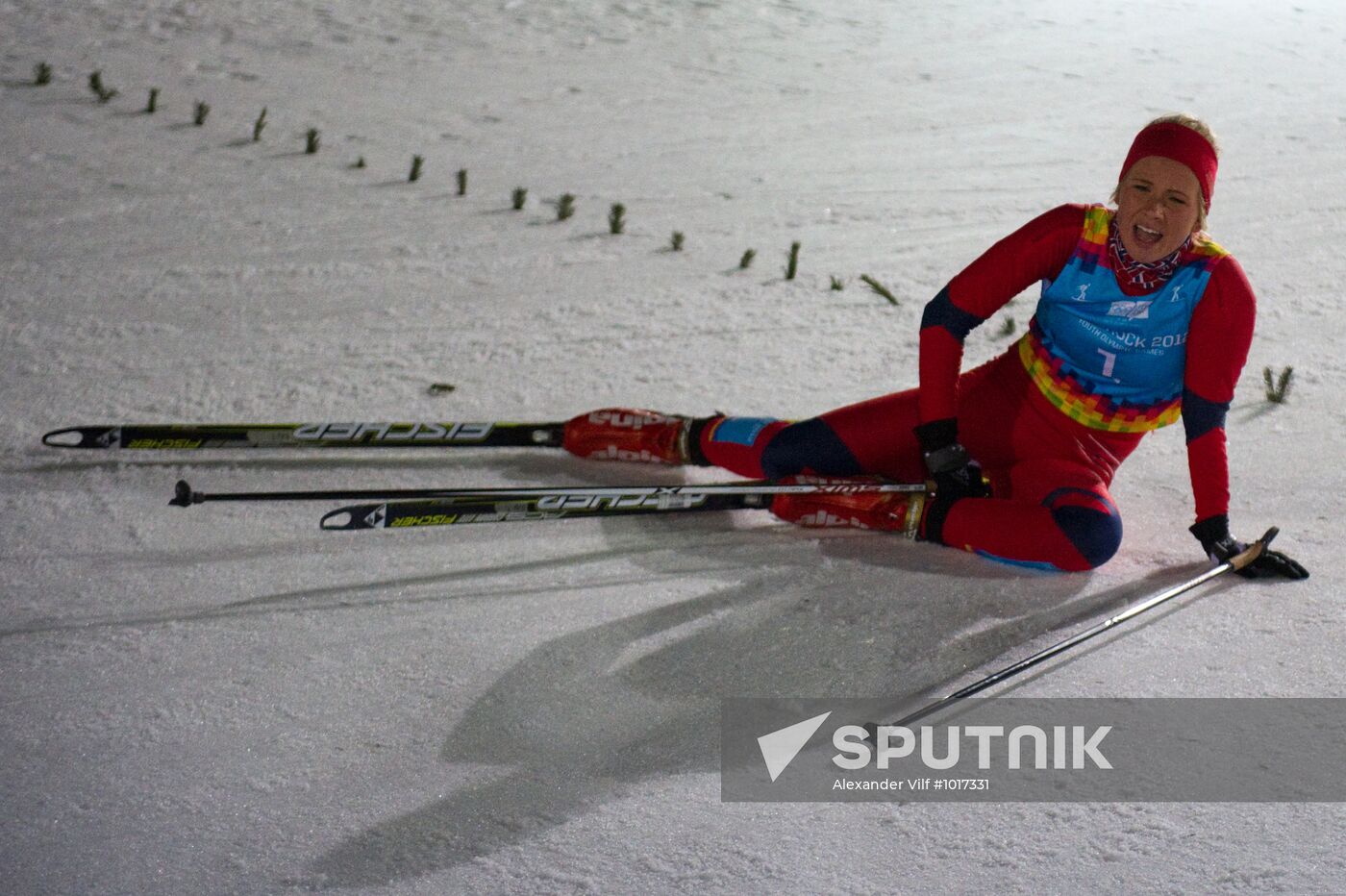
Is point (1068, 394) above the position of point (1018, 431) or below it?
above

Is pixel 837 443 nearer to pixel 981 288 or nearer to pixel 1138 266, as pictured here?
pixel 981 288

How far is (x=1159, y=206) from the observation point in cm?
270

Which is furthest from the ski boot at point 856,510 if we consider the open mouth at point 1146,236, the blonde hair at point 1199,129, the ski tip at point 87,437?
the ski tip at point 87,437

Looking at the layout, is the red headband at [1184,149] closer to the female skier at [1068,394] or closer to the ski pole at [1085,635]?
the female skier at [1068,394]

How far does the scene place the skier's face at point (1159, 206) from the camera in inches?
106

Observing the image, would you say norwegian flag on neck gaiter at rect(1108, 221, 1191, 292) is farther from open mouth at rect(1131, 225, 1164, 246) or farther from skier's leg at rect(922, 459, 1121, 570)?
skier's leg at rect(922, 459, 1121, 570)

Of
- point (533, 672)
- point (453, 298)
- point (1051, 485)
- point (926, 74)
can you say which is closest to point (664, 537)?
point (533, 672)

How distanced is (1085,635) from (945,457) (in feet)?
1.75

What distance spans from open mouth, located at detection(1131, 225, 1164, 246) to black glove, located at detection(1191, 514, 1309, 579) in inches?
22.9

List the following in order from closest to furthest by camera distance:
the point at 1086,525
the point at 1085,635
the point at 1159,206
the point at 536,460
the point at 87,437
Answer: the point at 1085,635
the point at 1159,206
the point at 1086,525
the point at 87,437
the point at 536,460

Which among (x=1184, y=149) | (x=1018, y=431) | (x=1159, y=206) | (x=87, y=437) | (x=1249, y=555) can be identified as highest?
(x=1184, y=149)

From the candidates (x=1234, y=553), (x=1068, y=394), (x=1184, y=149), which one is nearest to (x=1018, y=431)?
(x=1068, y=394)

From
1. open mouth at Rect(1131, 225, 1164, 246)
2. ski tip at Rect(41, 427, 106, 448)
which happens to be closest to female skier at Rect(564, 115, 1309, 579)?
open mouth at Rect(1131, 225, 1164, 246)

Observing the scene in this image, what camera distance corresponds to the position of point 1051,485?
114 inches
